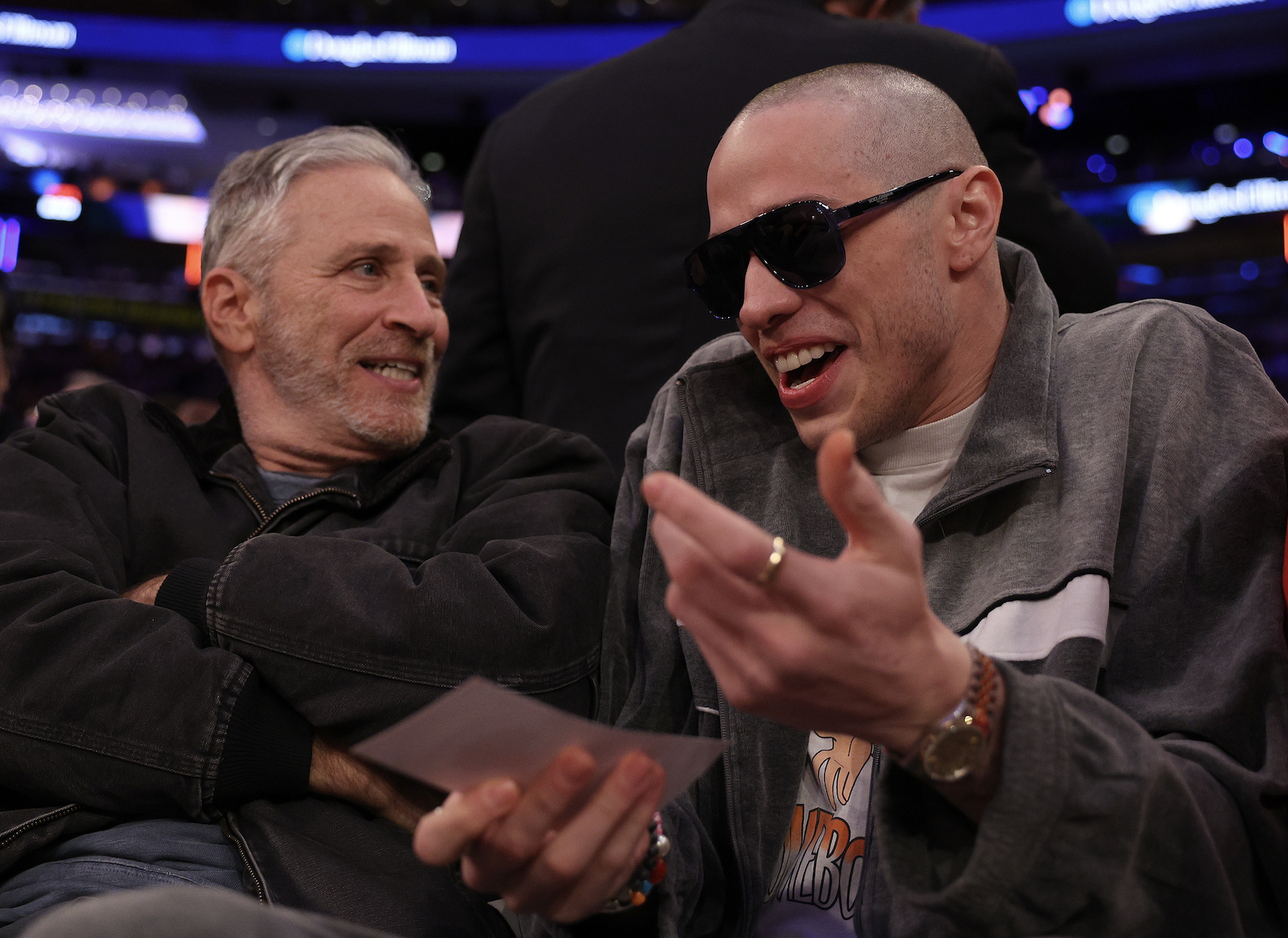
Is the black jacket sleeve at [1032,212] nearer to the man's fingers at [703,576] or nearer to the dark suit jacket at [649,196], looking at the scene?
the dark suit jacket at [649,196]

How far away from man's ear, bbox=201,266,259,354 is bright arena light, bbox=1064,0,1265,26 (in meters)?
11.6

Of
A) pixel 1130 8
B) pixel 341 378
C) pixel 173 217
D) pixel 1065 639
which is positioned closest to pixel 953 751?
pixel 1065 639

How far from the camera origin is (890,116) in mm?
1727

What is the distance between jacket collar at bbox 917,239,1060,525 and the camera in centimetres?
152

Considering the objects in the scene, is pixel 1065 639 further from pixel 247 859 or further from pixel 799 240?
pixel 247 859

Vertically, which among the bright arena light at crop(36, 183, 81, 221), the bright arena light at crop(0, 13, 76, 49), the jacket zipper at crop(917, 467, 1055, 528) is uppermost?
the bright arena light at crop(0, 13, 76, 49)

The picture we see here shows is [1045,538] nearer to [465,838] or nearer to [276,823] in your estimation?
[465,838]

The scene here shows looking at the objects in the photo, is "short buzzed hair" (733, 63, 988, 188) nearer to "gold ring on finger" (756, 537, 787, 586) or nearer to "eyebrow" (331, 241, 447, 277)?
"eyebrow" (331, 241, 447, 277)

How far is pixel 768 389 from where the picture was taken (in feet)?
6.18

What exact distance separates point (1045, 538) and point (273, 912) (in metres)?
1.01

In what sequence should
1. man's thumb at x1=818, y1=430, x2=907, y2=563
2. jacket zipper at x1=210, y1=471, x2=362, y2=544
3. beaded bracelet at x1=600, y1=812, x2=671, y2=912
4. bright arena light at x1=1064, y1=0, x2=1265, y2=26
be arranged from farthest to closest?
bright arena light at x1=1064, y1=0, x2=1265, y2=26 < jacket zipper at x1=210, y1=471, x2=362, y2=544 < beaded bracelet at x1=600, y1=812, x2=671, y2=912 < man's thumb at x1=818, y1=430, x2=907, y2=563

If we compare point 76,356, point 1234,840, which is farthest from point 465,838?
point 76,356

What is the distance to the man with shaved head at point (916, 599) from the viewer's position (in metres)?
Answer: 1.01

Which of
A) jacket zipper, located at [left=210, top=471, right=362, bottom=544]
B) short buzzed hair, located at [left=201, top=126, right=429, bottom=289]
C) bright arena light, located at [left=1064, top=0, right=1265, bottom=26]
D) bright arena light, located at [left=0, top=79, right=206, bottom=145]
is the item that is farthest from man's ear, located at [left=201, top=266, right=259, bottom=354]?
bright arena light, located at [left=0, top=79, right=206, bottom=145]
